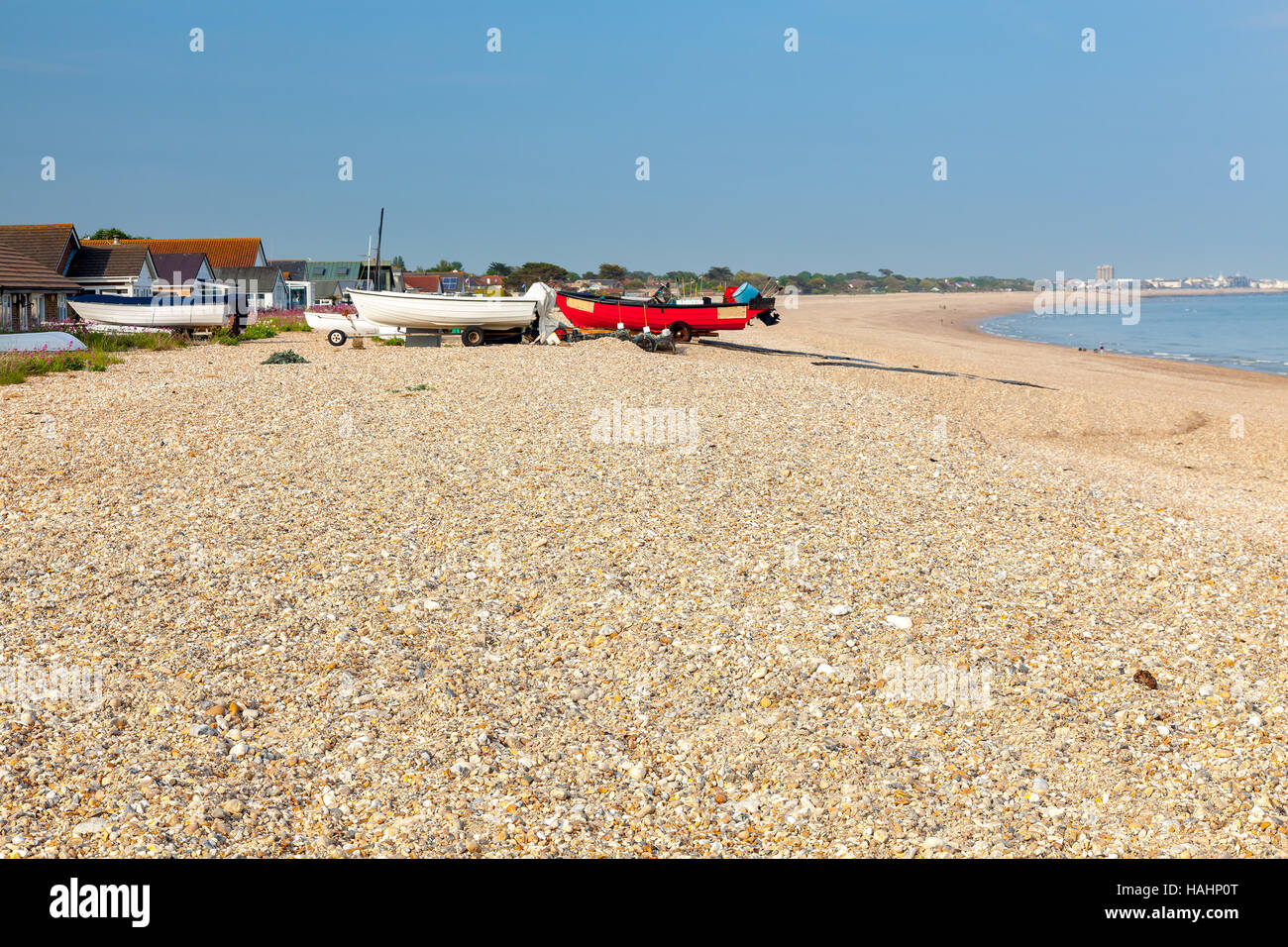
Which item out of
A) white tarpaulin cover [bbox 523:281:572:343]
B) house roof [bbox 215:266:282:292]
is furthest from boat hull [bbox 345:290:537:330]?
house roof [bbox 215:266:282:292]

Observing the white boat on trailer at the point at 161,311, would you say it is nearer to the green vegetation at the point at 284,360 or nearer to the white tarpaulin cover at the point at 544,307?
the green vegetation at the point at 284,360

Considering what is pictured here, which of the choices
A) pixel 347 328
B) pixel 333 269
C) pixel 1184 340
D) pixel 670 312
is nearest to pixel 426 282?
pixel 333 269

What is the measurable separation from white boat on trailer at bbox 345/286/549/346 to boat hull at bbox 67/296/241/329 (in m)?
8.82

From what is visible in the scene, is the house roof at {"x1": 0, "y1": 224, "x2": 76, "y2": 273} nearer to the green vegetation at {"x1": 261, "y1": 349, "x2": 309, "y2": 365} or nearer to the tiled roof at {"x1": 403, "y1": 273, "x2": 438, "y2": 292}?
the green vegetation at {"x1": 261, "y1": 349, "x2": 309, "y2": 365}

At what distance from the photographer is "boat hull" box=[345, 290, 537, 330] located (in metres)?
28.3

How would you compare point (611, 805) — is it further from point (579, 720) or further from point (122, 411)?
point (122, 411)

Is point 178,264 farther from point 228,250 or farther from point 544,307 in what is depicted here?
point 544,307

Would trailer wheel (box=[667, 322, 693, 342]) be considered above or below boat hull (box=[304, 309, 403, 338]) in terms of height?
below

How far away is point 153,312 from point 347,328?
7.72 m

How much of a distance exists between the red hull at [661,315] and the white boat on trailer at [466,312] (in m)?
3.10

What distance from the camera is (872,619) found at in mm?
7645

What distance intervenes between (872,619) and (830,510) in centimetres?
296
